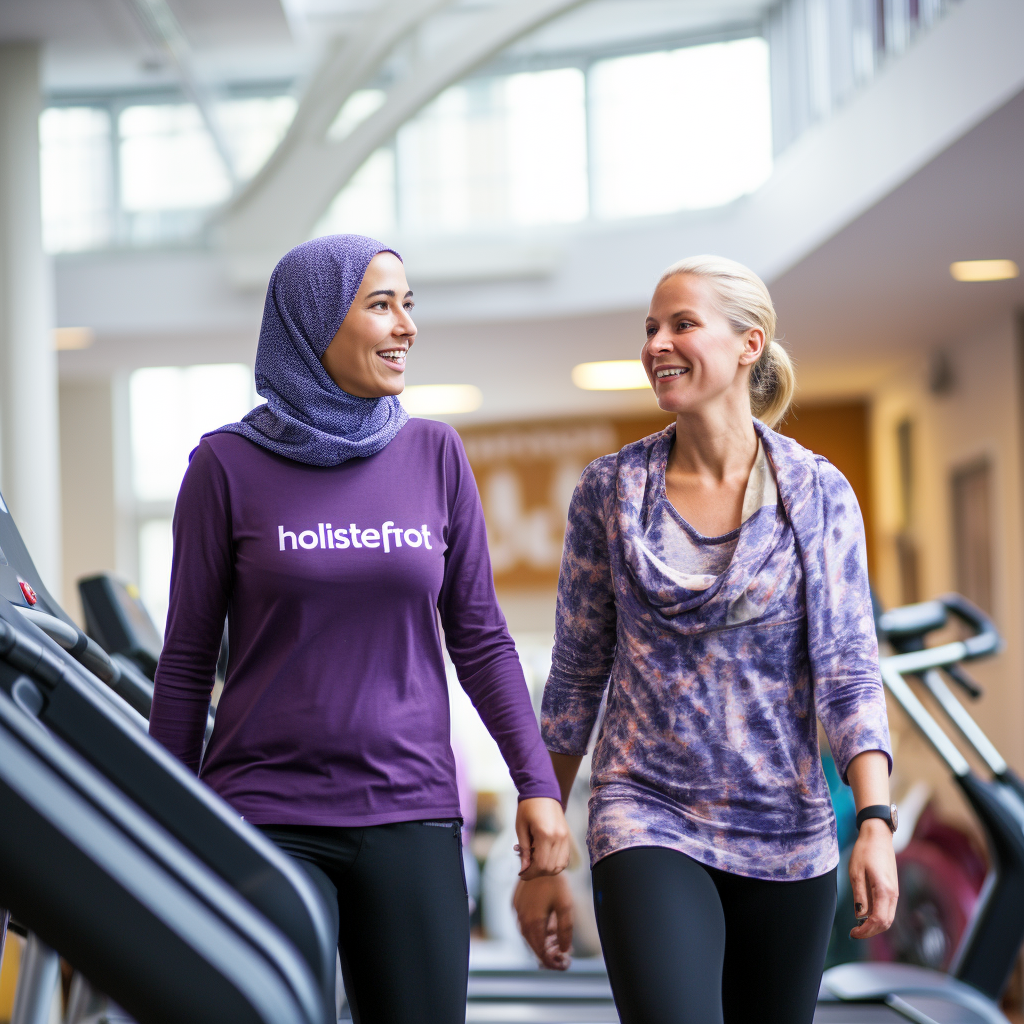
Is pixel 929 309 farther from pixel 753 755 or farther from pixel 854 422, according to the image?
pixel 753 755

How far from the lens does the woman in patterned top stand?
4.78 ft

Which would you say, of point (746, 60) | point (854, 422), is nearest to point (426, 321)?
point (746, 60)

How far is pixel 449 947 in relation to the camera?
142 centimetres

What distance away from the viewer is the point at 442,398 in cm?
794

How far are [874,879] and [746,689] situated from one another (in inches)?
10.3

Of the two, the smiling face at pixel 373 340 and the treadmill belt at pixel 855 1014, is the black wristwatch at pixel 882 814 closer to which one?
the smiling face at pixel 373 340

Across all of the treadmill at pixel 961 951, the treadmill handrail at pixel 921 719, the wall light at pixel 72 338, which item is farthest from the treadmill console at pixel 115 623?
the wall light at pixel 72 338

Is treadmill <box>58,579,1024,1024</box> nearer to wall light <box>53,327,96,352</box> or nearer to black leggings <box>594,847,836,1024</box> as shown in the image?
black leggings <box>594,847,836,1024</box>

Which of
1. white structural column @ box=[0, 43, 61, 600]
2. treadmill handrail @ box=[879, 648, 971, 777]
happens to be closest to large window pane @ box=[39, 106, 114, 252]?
white structural column @ box=[0, 43, 61, 600]

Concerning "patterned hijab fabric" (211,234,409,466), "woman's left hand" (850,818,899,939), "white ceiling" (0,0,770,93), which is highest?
"white ceiling" (0,0,770,93)

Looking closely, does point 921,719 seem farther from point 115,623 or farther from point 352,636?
point 352,636

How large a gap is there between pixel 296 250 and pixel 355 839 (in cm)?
71

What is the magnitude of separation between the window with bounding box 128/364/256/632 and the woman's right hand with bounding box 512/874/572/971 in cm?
685

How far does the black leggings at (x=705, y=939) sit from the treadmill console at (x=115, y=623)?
1288 millimetres
